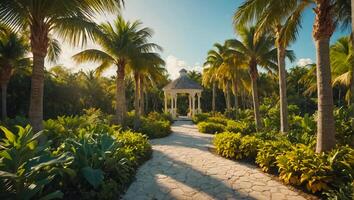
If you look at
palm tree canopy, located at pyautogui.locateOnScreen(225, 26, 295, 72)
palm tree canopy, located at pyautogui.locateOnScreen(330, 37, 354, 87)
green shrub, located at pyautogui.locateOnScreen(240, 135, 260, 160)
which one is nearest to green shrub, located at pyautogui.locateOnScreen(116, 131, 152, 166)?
green shrub, located at pyautogui.locateOnScreen(240, 135, 260, 160)

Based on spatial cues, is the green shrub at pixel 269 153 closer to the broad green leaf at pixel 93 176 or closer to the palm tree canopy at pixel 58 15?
the broad green leaf at pixel 93 176

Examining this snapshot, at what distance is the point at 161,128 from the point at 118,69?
14.9 feet

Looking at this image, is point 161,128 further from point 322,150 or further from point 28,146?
point 28,146

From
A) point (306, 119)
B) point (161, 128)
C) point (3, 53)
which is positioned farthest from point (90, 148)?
point (3, 53)

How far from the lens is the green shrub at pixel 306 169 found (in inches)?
217

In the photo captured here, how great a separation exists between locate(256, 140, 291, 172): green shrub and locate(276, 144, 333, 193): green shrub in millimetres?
564

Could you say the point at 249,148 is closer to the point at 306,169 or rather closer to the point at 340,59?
the point at 306,169

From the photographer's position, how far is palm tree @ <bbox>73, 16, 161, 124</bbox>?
14723 millimetres

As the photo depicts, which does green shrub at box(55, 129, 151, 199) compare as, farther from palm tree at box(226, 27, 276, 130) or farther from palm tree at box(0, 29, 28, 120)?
palm tree at box(0, 29, 28, 120)

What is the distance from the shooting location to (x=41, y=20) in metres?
6.86

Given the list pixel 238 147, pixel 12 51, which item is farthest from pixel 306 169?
pixel 12 51

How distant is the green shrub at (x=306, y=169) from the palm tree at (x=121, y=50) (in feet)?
35.7

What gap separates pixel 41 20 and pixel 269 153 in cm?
752

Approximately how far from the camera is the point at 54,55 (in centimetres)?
1042
